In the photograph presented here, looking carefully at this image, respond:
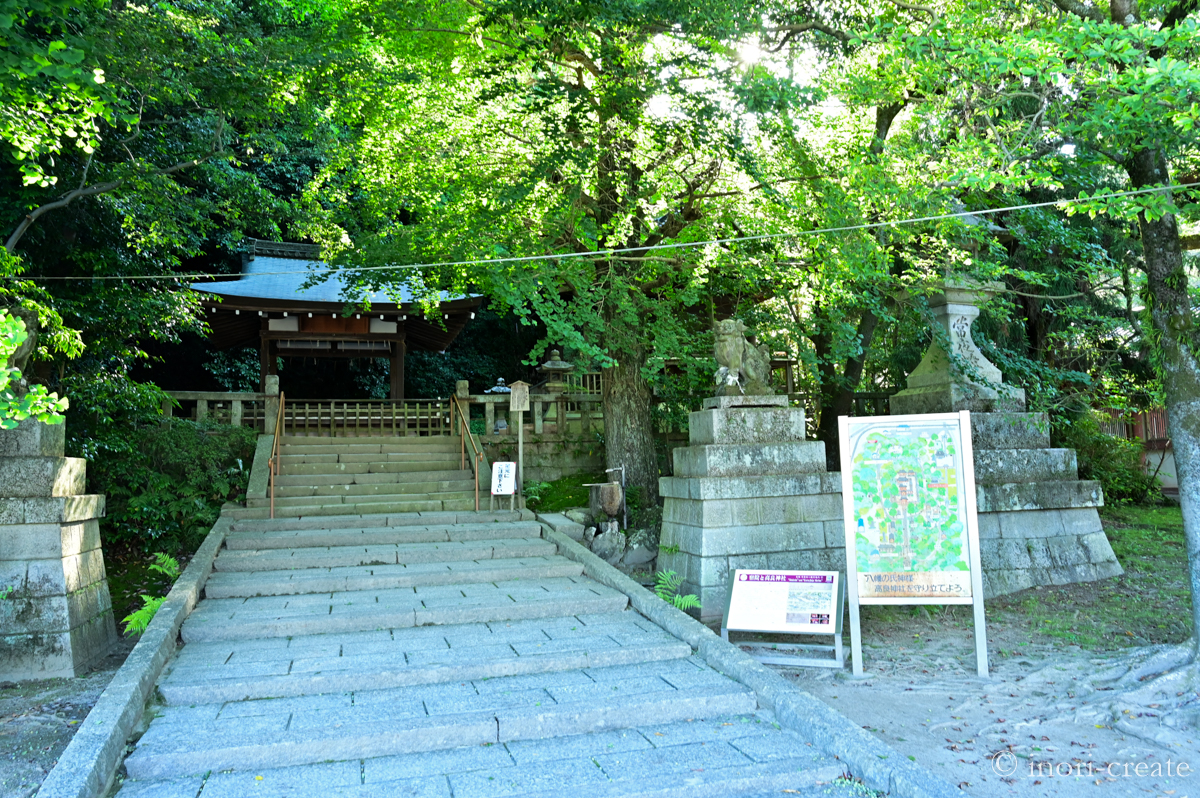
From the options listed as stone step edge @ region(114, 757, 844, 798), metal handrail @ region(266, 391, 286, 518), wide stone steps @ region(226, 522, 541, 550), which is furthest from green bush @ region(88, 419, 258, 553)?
stone step edge @ region(114, 757, 844, 798)

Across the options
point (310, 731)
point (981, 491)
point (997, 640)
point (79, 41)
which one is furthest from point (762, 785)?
point (79, 41)

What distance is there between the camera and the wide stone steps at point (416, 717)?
4.18m

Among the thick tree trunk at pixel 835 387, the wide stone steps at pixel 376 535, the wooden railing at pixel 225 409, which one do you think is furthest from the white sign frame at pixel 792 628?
the wooden railing at pixel 225 409

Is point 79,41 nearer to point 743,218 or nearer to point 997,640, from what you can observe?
point 743,218

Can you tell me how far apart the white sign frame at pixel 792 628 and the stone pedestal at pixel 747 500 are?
63 centimetres

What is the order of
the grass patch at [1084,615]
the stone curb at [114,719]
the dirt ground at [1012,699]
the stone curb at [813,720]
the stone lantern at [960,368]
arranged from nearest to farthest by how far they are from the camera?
the stone curb at [114,719]
the stone curb at [813,720]
the dirt ground at [1012,699]
the grass patch at [1084,615]
the stone lantern at [960,368]

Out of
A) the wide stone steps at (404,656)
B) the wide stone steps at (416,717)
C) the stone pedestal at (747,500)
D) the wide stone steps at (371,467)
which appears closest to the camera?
the wide stone steps at (416,717)

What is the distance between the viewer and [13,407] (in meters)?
4.14

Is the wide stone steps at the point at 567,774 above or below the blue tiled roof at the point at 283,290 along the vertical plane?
below

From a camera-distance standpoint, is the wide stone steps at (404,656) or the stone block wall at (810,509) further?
the stone block wall at (810,509)

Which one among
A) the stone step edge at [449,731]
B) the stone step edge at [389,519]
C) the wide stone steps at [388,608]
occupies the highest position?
the stone step edge at [389,519]

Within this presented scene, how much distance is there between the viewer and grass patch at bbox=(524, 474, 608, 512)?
40.6ft

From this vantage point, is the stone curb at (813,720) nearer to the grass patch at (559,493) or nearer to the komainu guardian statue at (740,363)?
the komainu guardian statue at (740,363)

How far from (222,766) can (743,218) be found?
29.7 ft
